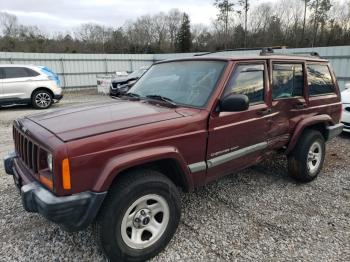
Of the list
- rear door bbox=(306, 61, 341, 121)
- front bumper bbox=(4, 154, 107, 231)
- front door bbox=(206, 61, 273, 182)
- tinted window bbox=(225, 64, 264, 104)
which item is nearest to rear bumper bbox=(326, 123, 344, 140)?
rear door bbox=(306, 61, 341, 121)

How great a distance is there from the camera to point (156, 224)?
2.80 meters

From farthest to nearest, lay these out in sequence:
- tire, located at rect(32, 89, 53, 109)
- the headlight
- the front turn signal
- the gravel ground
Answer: tire, located at rect(32, 89, 53, 109), the gravel ground, the headlight, the front turn signal

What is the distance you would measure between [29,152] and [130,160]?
1028 millimetres

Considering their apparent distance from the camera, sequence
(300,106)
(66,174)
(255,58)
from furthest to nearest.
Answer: (300,106) < (255,58) < (66,174)

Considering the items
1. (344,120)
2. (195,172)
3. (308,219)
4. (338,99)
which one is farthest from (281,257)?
(344,120)

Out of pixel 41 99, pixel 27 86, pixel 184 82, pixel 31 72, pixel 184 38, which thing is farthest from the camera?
pixel 184 38

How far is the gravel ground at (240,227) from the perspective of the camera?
2.85 metres

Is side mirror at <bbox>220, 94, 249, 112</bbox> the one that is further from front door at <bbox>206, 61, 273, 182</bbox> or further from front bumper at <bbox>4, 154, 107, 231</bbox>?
front bumper at <bbox>4, 154, 107, 231</bbox>

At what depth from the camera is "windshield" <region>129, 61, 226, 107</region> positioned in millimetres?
3209

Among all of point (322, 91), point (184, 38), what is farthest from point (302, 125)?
point (184, 38)

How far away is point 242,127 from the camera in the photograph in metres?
3.37

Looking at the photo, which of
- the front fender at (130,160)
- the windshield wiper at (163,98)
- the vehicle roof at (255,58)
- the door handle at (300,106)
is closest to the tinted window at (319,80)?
the vehicle roof at (255,58)

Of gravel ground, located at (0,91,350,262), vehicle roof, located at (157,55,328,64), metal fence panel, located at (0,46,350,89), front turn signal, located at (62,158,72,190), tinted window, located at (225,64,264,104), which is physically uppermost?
metal fence panel, located at (0,46,350,89)

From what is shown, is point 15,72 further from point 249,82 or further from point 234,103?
point 234,103
